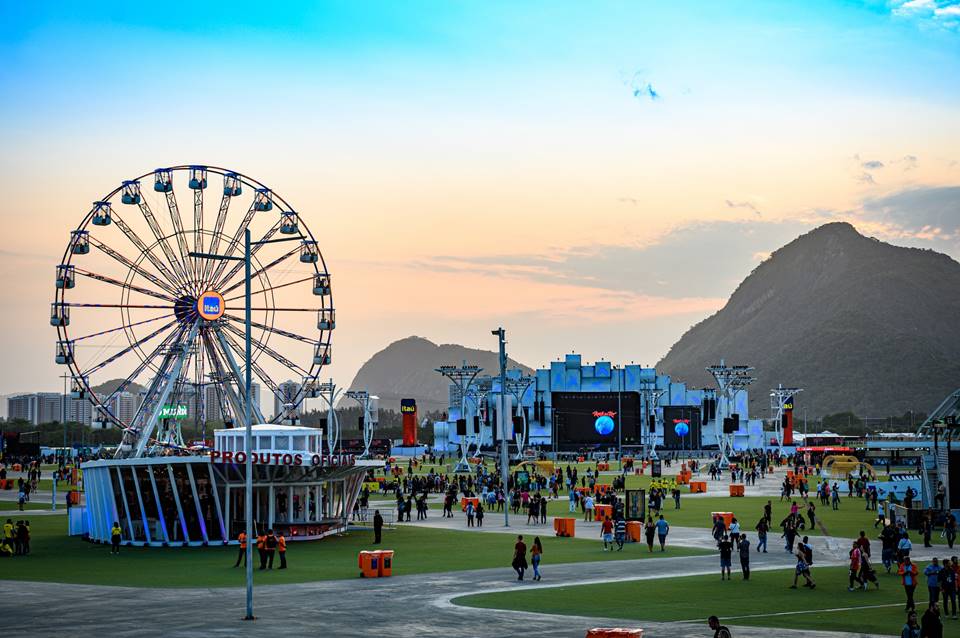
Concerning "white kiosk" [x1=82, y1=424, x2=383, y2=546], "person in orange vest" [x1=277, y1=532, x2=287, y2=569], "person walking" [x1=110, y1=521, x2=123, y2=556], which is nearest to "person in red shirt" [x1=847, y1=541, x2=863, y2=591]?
"person in orange vest" [x1=277, y1=532, x2=287, y2=569]

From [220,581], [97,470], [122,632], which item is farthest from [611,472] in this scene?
[122,632]

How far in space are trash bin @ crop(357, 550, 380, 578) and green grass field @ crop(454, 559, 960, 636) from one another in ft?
18.0

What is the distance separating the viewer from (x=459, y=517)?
64.9 metres

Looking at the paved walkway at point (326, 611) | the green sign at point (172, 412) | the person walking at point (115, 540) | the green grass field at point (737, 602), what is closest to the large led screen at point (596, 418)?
the green sign at point (172, 412)

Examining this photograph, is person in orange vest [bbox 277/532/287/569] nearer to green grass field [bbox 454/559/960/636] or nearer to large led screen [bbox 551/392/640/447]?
green grass field [bbox 454/559/960/636]

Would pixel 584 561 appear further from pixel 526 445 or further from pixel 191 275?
pixel 526 445

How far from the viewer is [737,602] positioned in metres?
31.5

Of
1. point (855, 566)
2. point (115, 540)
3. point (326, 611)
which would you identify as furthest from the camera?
point (115, 540)

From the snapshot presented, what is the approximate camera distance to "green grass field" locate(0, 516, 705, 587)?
38.8 meters

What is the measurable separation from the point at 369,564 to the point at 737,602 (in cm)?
1198

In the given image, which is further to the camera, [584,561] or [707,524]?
[707,524]

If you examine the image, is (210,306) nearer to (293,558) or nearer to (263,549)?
(293,558)

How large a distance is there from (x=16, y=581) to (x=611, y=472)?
8308 cm

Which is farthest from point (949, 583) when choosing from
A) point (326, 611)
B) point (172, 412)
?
point (172, 412)
